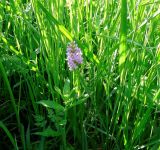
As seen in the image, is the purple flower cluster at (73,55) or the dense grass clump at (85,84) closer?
the purple flower cluster at (73,55)

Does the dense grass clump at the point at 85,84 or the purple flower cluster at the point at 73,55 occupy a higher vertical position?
the purple flower cluster at the point at 73,55

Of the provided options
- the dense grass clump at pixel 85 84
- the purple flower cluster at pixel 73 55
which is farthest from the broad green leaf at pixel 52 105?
the purple flower cluster at pixel 73 55

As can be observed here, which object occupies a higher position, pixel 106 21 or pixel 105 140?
pixel 106 21

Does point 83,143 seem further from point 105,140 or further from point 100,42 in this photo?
point 100,42

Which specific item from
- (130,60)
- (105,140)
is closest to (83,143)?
(105,140)

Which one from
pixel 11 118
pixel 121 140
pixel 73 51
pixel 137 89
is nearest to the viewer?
pixel 73 51

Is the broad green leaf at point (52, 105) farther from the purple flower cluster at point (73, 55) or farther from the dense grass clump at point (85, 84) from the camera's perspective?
the purple flower cluster at point (73, 55)

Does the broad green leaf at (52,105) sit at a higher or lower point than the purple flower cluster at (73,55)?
lower

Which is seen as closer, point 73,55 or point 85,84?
point 73,55
